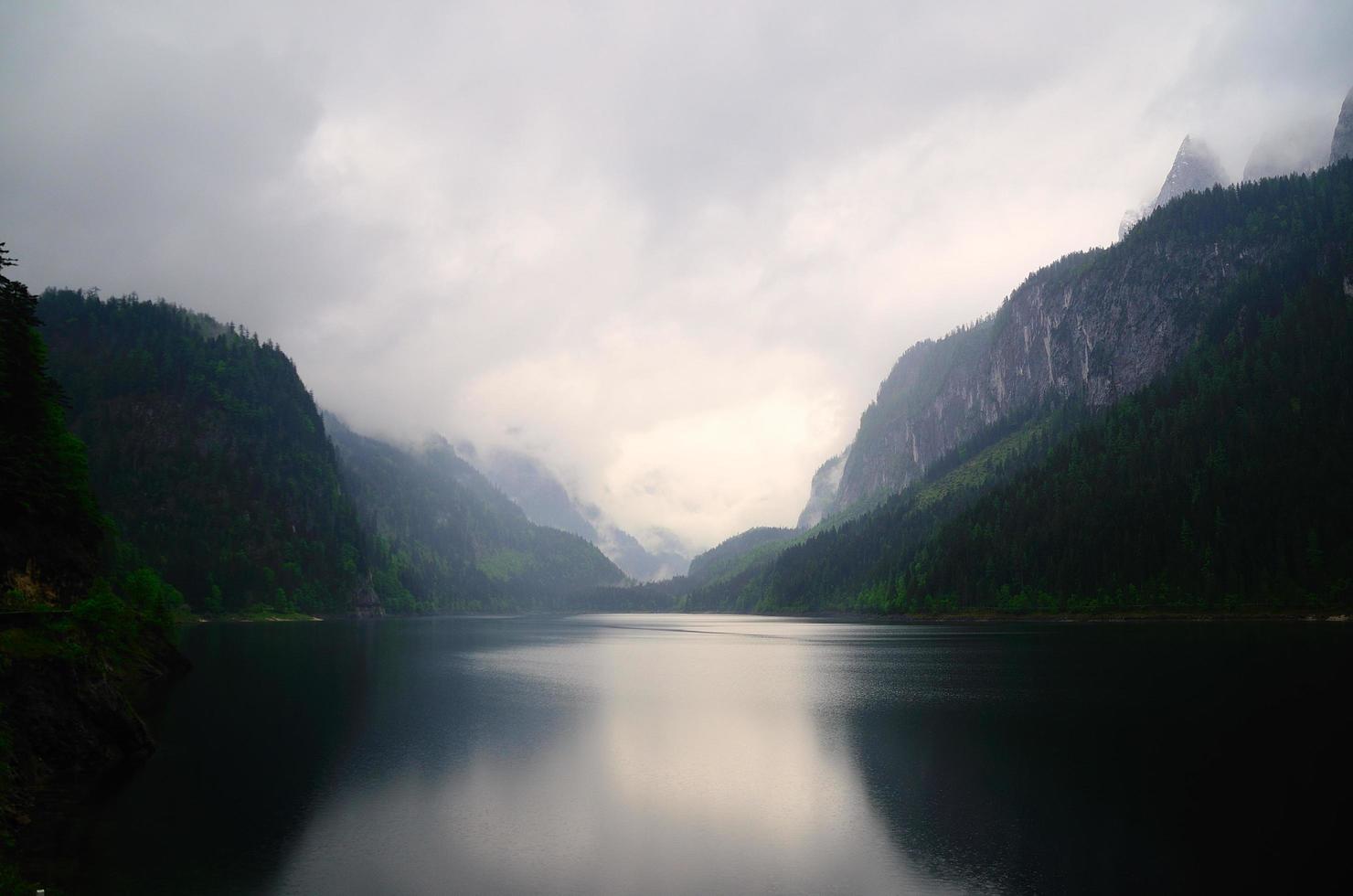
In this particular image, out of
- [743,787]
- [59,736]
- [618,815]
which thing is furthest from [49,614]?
[743,787]

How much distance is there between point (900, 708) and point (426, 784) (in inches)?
1320

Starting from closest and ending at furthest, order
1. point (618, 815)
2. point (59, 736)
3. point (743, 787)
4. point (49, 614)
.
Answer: point (618, 815), point (743, 787), point (59, 736), point (49, 614)

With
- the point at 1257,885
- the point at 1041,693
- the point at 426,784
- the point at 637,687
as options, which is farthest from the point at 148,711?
the point at 1041,693

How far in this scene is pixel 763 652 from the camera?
4350 inches

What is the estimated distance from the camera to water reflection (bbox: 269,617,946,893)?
2272 cm

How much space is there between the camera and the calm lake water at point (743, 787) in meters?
22.9

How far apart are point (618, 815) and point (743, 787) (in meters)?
6.84

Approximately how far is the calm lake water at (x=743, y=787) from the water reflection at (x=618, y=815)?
139 millimetres

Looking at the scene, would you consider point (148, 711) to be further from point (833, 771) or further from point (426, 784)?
point (833, 771)

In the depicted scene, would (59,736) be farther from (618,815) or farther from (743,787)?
(743,787)

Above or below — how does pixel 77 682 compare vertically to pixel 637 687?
above

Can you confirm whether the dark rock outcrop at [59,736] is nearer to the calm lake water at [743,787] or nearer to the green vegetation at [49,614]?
the green vegetation at [49,614]

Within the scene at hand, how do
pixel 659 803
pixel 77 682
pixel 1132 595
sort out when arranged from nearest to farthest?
pixel 659 803 → pixel 77 682 → pixel 1132 595

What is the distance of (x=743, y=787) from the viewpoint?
33844 mm
